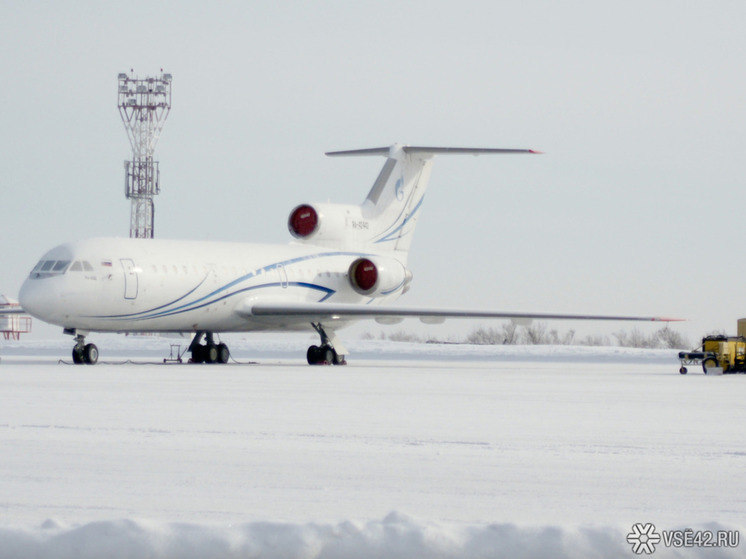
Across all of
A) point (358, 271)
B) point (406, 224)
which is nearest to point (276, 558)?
point (358, 271)

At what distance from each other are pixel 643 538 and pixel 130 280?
→ 981 inches

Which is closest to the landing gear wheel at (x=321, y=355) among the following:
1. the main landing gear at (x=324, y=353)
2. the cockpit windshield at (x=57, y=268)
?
the main landing gear at (x=324, y=353)

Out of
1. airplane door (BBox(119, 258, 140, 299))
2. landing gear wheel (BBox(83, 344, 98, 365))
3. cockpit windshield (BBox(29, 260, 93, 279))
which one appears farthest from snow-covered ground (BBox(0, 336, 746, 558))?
airplane door (BBox(119, 258, 140, 299))

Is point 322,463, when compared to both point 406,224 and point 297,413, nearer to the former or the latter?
point 297,413

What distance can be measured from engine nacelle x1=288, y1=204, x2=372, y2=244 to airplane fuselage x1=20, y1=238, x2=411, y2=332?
1.39ft

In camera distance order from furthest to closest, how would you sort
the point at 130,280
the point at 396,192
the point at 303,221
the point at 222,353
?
1. the point at 396,192
2. the point at 303,221
3. the point at 222,353
4. the point at 130,280

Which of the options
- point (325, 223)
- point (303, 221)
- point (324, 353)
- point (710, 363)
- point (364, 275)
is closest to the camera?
point (710, 363)

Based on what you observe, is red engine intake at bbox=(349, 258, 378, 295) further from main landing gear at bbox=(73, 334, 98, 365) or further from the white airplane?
main landing gear at bbox=(73, 334, 98, 365)

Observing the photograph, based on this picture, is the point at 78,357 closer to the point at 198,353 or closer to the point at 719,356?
the point at 198,353

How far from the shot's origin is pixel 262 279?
107 feet

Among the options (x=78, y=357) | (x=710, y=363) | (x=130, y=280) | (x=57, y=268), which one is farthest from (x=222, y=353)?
(x=710, y=363)

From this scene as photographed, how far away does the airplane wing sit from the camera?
30.4 metres

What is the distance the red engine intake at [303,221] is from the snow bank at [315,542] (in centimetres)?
3017

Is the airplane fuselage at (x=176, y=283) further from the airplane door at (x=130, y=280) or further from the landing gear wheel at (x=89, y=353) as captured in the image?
the landing gear wheel at (x=89, y=353)
